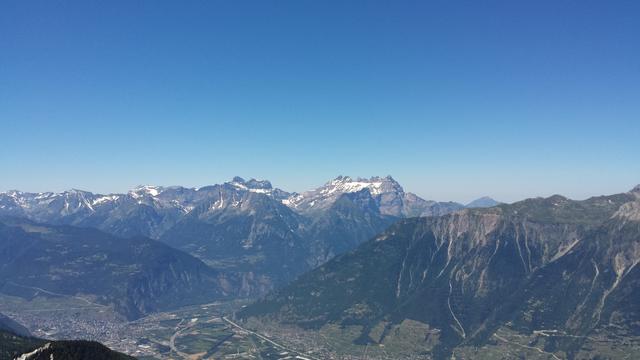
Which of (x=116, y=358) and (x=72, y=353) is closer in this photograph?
(x=72, y=353)
